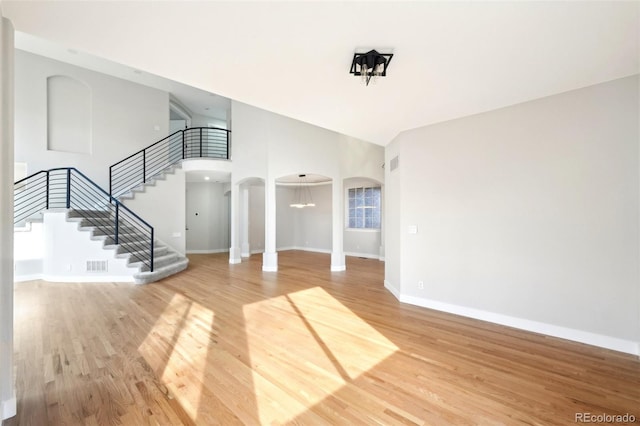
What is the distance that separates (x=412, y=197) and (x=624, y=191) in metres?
2.30

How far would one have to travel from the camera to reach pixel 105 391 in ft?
7.02

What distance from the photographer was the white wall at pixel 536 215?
284 centimetres

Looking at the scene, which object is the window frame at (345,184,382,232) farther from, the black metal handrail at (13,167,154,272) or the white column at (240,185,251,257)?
the black metal handrail at (13,167,154,272)

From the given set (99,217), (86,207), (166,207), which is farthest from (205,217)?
(99,217)

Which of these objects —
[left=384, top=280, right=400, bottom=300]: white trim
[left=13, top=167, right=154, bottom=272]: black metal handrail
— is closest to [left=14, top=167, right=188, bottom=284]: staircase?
[left=13, top=167, right=154, bottom=272]: black metal handrail

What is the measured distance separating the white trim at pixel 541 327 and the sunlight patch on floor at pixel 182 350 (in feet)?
10.4

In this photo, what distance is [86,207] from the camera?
709 centimetres

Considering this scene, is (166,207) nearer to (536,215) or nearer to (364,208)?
(364,208)

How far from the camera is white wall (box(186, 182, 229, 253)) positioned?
1019 centimetres

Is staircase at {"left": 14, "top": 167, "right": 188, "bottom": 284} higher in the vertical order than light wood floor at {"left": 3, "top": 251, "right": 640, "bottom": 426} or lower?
higher

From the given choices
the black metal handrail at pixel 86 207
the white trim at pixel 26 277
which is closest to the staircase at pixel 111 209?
the black metal handrail at pixel 86 207

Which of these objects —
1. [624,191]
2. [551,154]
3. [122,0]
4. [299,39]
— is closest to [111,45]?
[122,0]

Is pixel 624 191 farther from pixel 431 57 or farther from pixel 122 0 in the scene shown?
pixel 122 0

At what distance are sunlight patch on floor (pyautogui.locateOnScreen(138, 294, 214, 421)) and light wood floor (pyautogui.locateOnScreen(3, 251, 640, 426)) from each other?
0.04 ft
